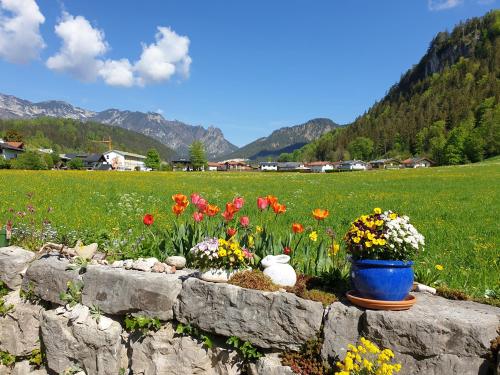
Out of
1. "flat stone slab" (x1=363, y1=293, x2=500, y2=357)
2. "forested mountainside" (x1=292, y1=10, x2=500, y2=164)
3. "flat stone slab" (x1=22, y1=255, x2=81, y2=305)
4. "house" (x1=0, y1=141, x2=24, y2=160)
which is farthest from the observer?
"forested mountainside" (x1=292, y1=10, x2=500, y2=164)

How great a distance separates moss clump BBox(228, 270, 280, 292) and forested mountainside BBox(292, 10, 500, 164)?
326 ft

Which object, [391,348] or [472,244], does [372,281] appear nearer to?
[391,348]

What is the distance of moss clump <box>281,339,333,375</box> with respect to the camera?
3.80 metres

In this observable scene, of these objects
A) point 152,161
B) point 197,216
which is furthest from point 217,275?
point 152,161

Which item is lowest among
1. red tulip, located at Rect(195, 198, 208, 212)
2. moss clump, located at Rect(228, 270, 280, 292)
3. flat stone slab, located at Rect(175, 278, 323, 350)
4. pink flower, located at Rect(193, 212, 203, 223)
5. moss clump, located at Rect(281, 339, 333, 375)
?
moss clump, located at Rect(281, 339, 333, 375)

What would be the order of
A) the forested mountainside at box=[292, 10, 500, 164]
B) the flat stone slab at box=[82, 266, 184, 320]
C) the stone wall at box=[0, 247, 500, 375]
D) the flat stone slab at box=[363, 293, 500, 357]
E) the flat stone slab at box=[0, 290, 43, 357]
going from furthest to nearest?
1. the forested mountainside at box=[292, 10, 500, 164]
2. the flat stone slab at box=[0, 290, 43, 357]
3. the flat stone slab at box=[82, 266, 184, 320]
4. the stone wall at box=[0, 247, 500, 375]
5. the flat stone slab at box=[363, 293, 500, 357]

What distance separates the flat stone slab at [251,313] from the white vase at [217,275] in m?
0.07

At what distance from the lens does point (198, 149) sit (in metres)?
126

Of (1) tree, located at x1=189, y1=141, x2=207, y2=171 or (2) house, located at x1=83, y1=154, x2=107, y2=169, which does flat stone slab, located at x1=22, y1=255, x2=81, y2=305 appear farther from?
(2) house, located at x1=83, y1=154, x2=107, y2=169

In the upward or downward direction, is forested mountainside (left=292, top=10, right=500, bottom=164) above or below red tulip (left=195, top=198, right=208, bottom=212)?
above

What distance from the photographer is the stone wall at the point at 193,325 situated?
11.1 feet

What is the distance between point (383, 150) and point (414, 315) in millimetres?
164283

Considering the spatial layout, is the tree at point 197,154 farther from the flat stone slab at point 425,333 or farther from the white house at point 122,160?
the flat stone slab at point 425,333

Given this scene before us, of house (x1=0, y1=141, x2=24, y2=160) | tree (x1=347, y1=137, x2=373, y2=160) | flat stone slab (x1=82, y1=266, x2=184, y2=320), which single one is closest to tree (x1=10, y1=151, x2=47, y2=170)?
house (x1=0, y1=141, x2=24, y2=160)
